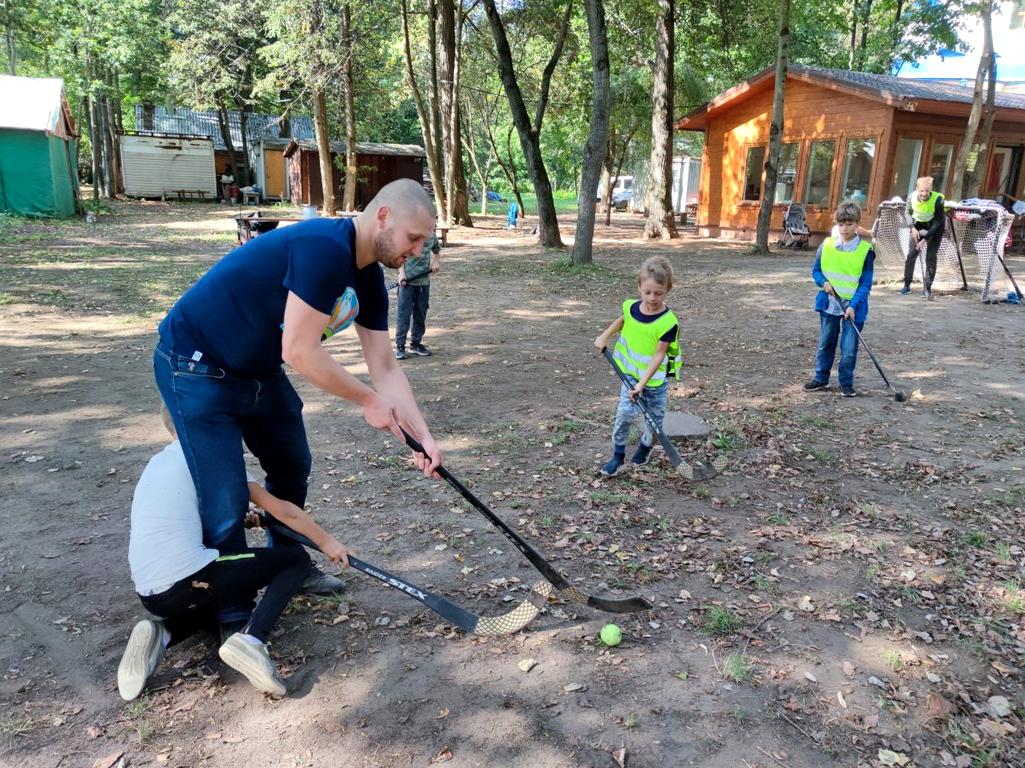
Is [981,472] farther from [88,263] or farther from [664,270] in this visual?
[88,263]

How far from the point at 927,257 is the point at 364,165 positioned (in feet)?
77.1

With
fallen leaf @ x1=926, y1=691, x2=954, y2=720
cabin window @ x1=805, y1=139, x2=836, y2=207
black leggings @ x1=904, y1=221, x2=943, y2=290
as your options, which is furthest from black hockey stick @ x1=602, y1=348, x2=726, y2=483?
cabin window @ x1=805, y1=139, x2=836, y2=207

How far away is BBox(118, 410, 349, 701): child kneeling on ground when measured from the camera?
2.65m

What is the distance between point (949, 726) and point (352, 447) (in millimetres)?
3825

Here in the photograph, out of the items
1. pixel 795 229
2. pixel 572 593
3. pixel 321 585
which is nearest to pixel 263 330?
pixel 321 585

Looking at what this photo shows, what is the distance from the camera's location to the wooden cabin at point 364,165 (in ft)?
99.8

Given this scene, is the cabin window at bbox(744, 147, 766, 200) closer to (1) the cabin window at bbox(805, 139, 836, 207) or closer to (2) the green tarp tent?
(1) the cabin window at bbox(805, 139, 836, 207)

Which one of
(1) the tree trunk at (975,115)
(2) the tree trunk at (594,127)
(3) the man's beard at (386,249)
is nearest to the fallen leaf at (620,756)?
(3) the man's beard at (386,249)

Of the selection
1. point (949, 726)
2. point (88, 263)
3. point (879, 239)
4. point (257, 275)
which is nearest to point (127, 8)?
point (88, 263)

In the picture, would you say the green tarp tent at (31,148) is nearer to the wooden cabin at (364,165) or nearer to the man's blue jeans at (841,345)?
the wooden cabin at (364,165)

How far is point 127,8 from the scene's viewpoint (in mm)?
26391

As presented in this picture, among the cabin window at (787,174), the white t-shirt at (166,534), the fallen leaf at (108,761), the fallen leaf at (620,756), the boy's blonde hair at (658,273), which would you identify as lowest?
the fallen leaf at (108,761)

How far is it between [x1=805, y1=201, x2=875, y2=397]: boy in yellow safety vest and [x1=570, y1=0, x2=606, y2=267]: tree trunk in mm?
7057

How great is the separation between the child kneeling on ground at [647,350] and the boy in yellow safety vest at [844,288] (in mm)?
2432
